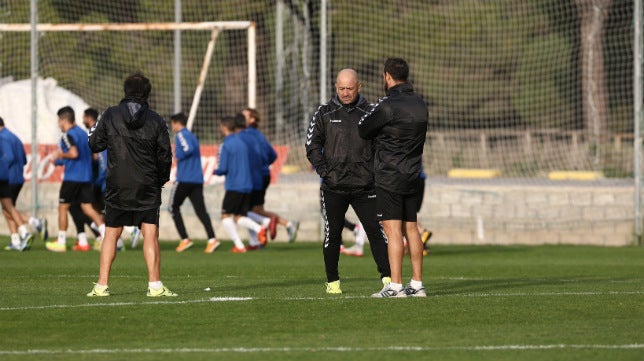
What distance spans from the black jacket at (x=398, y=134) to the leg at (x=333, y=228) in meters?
0.80

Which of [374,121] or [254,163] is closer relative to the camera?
[374,121]

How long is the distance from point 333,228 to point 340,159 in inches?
25.4

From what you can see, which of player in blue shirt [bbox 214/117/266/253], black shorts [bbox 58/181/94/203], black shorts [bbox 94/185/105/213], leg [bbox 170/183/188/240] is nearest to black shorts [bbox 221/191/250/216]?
player in blue shirt [bbox 214/117/266/253]

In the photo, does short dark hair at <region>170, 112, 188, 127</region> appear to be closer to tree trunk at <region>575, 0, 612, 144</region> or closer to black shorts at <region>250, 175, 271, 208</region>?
black shorts at <region>250, 175, 271, 208</region>

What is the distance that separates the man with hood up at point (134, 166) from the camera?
1223 centimetres

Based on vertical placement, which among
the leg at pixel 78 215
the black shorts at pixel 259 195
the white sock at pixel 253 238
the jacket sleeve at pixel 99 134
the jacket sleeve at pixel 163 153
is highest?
the jacket sleeve at pixel 99 134

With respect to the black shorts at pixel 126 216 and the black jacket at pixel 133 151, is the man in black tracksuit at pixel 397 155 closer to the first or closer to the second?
the black jacket at pixel 133 151

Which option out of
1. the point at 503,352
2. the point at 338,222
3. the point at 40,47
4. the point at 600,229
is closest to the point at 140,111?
the point at 338,222

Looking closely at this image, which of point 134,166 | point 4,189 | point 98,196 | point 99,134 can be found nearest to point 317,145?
point 134,166

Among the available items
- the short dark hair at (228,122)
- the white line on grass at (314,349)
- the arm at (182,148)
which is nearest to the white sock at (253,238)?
the arm at (182,148)

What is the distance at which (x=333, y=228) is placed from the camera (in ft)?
42.3

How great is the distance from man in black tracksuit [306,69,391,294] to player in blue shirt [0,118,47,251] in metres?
8.78

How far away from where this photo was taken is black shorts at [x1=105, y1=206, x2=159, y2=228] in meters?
12.3

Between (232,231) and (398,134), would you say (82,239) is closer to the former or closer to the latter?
(232,231)
